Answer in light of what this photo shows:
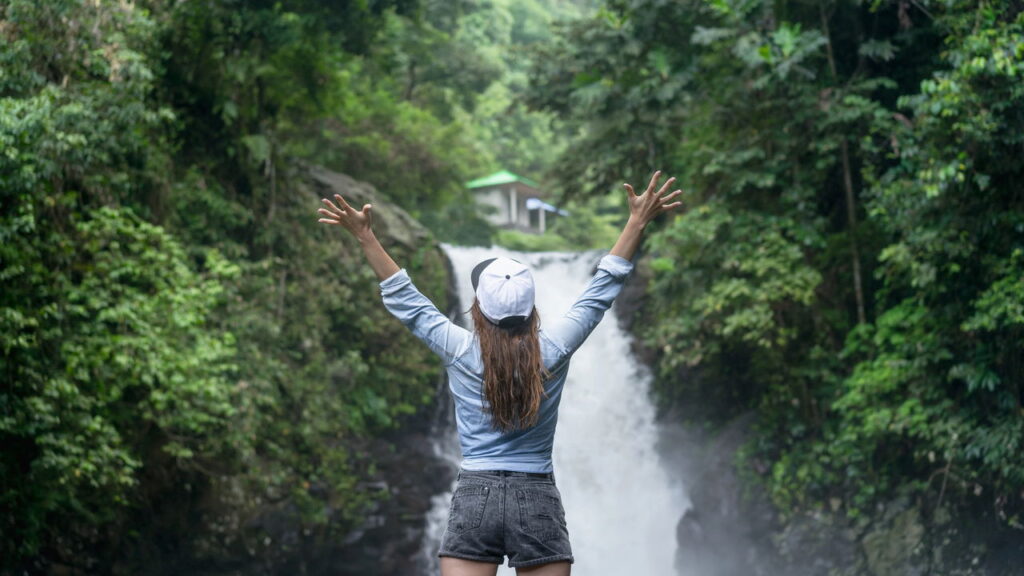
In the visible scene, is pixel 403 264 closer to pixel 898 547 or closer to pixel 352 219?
pixel 898 547

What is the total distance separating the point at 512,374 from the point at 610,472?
46.5 feet

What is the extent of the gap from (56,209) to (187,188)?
3.14 m

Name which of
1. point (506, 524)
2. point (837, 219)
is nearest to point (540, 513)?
point (506, 524)

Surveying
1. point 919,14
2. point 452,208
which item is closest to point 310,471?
point 919,14

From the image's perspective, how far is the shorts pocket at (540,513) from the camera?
2.64 m

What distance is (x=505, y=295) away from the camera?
2750mm

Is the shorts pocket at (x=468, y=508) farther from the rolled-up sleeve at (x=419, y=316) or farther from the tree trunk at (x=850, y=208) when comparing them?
the tree trunk at (x=850, y=208)

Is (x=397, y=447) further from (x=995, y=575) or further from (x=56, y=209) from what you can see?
(x=995, y=575)

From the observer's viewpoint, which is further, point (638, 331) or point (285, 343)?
point (638, 331)

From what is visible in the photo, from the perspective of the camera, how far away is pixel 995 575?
8617 millimetres

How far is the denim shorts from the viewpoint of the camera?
2633 mm

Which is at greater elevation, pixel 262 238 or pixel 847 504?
pixel 262 238

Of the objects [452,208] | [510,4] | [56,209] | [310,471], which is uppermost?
[510,4]

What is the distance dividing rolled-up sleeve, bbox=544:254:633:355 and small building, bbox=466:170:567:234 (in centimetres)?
3239
